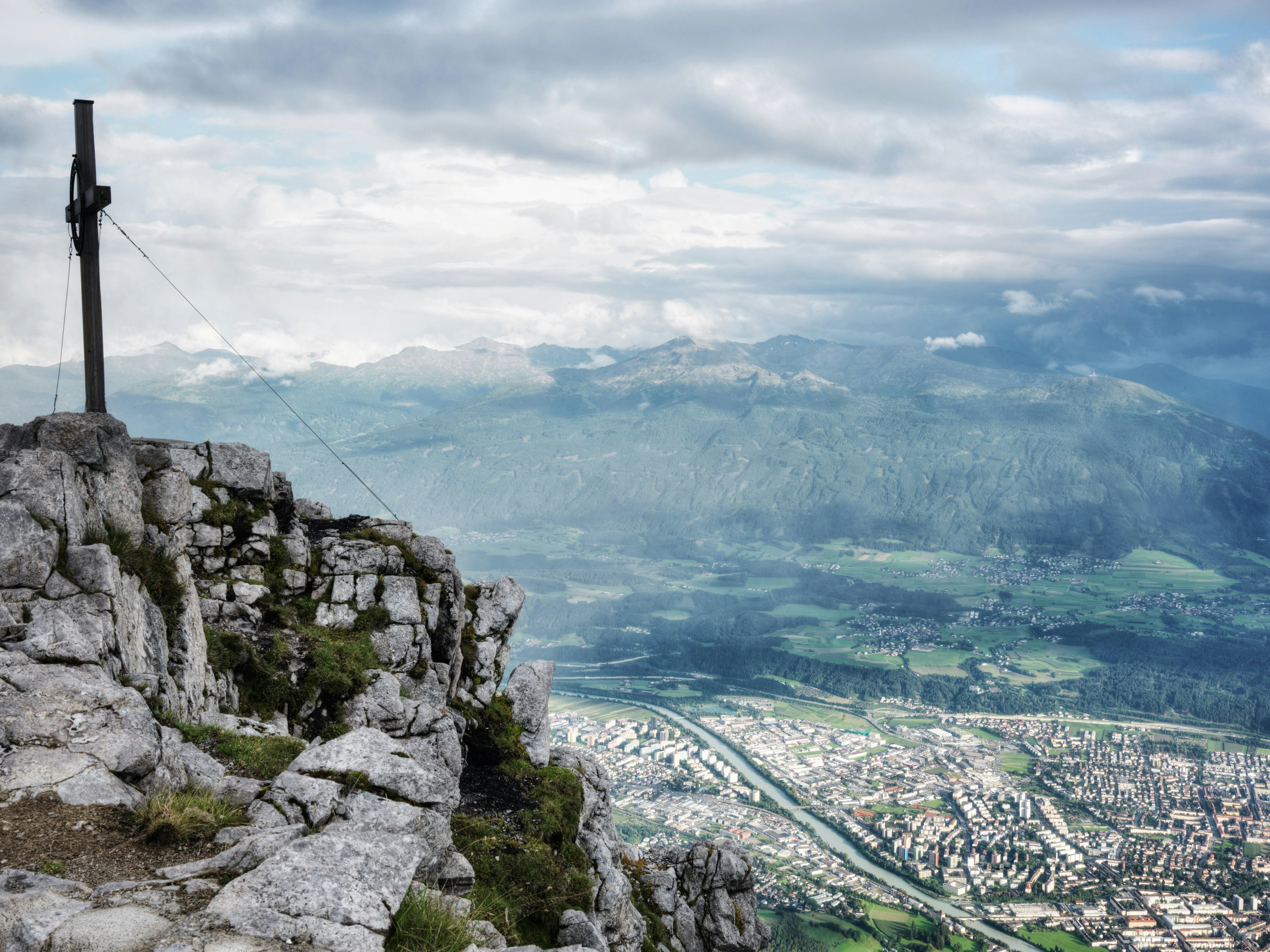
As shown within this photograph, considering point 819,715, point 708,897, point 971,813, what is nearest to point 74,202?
point 708,897

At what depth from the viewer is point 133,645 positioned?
15195 millimetres

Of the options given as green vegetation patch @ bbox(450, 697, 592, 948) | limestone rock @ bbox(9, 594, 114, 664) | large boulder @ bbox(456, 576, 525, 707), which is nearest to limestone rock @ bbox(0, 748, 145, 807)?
limestone rock @ bbox(9, 594, 114, 664)

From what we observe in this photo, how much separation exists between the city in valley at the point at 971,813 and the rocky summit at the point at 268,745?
171 feet

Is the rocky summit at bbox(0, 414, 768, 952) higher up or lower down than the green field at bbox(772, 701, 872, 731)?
higher up

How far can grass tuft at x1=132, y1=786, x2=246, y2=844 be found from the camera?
369 inches

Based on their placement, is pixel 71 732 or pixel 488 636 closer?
pixel 71 732

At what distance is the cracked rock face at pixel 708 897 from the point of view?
1068 inches

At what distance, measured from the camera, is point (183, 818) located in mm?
9562

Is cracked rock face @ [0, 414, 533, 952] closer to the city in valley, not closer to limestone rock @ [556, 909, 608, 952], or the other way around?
limestone rock @ [556, 909, 608, 952]

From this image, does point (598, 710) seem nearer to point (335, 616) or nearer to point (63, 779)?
point (335, 616)

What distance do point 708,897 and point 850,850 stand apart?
214ft

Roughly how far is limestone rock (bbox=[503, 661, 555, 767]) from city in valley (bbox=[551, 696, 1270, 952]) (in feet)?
164

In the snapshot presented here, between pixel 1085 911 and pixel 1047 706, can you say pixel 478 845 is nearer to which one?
pixel 1085 911

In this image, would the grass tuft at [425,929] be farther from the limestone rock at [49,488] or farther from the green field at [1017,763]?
the green field at [1017,763]
